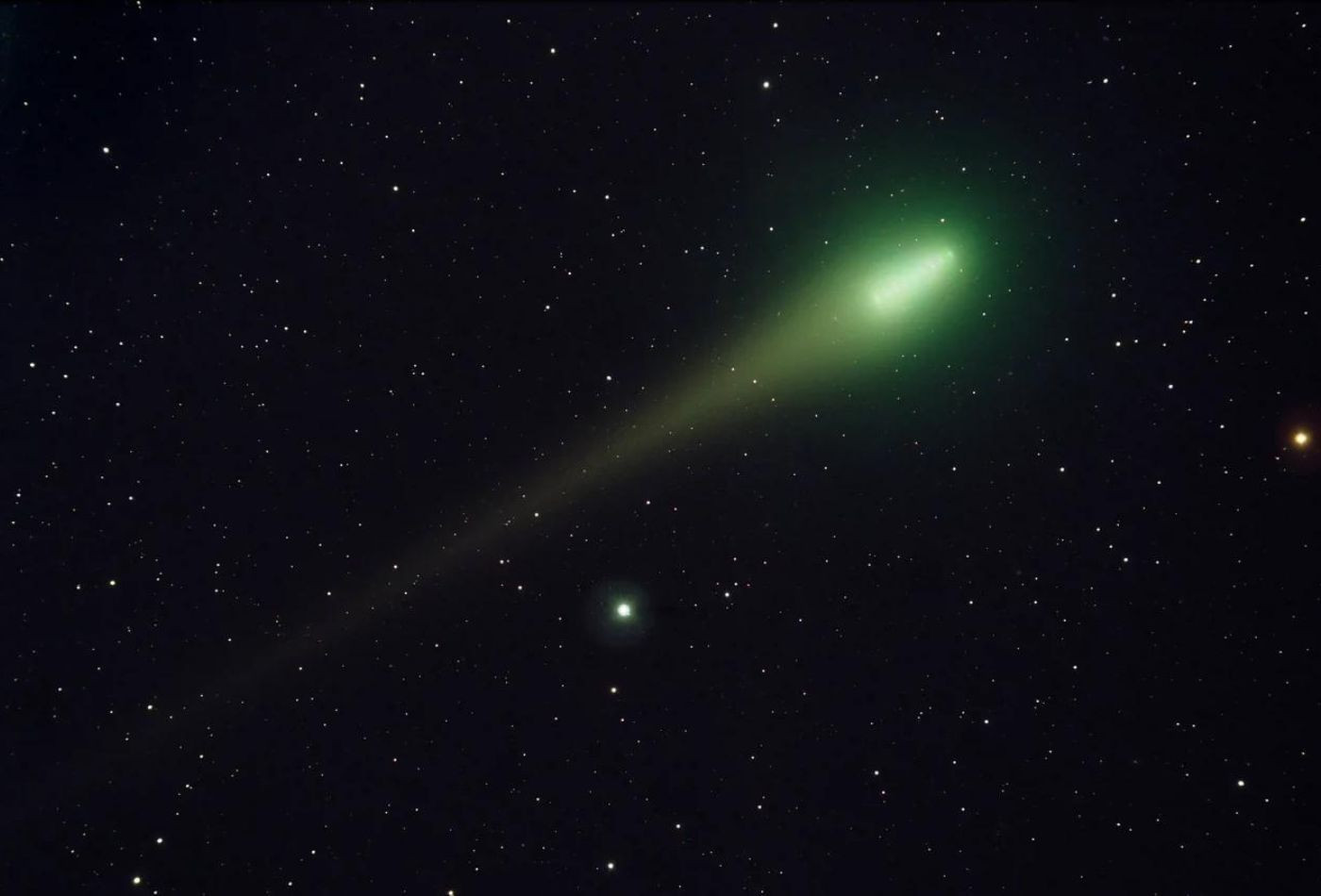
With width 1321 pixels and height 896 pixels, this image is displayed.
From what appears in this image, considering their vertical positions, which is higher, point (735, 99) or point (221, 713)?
point (735, 99)

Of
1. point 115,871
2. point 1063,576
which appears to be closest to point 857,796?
point 1063,576

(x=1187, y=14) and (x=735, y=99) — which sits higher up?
(x=735, y=99)

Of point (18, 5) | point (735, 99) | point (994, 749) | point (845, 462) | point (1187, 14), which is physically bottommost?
point (994, 749)

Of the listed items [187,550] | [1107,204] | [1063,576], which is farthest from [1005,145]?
[187,550]

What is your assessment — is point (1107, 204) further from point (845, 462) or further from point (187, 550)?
point (187, 550)

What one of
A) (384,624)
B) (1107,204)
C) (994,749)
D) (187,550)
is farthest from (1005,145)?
(187,550)

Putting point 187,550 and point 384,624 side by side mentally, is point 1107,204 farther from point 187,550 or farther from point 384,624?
point 187,550

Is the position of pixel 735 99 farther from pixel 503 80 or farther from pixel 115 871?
pixel 115 871
